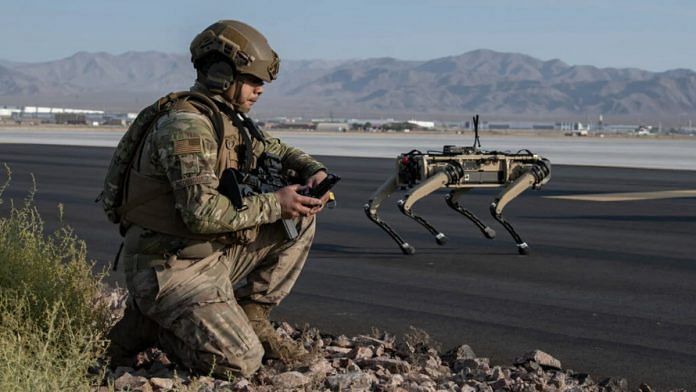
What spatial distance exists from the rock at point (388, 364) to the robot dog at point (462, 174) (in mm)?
6144

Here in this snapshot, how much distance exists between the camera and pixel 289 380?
6.80 meters

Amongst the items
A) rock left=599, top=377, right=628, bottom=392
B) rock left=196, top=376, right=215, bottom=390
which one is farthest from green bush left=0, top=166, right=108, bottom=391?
rock left=599, top=377, right=628, bottom=392

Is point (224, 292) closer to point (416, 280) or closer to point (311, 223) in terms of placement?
point (311, 223)

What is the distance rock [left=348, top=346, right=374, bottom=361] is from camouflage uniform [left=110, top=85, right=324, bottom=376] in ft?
3.61

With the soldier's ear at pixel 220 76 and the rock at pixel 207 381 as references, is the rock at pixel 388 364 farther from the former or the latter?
the soldier's ear at pixel 220 76

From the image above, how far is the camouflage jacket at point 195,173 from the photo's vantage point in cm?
642

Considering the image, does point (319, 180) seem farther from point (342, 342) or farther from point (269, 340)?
point (342, 342)

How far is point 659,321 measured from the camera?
10.0m

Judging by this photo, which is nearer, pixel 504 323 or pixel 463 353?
pixel 463 353

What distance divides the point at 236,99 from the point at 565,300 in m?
4.98

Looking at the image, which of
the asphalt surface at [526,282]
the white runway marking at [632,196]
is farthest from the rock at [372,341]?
the white runway marking at [632,196]

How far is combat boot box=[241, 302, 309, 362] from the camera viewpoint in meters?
7.34

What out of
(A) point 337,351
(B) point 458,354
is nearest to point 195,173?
(A) point 337,351

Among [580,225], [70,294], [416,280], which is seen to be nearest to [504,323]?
[416,280]
